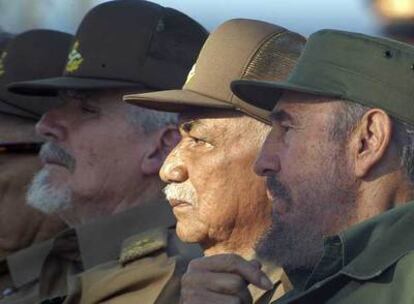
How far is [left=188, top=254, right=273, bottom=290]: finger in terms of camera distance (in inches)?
108

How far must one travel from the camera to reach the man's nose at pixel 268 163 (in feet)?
9.41

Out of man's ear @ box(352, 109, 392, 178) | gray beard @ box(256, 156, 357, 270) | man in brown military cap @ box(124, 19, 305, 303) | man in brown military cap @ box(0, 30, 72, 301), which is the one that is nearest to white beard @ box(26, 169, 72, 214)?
man in brown military cap @ box(0, 30, 72, 301)

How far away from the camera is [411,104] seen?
2.79 metres

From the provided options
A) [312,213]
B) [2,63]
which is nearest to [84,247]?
[2,63]

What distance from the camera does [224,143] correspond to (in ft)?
11.0

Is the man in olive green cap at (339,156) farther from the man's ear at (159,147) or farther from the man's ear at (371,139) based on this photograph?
the man's ear at (159,147)

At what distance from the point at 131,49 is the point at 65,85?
0.25 m

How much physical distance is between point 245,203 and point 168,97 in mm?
376

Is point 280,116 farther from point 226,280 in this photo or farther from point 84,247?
point 84,247

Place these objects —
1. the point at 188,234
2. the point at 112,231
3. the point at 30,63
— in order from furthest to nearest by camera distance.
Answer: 1. the point at 30,63
2. the point at 112,231
3. the point at 188,234

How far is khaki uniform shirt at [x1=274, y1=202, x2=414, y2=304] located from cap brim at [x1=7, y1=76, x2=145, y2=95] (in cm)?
165

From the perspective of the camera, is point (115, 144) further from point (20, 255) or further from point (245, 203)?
point (245, 203)

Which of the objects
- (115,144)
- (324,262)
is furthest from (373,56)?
(115,144)

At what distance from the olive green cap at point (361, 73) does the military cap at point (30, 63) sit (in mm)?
1938
